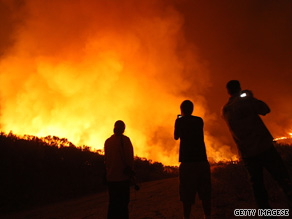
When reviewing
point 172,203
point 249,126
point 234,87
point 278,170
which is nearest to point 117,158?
point 249,126

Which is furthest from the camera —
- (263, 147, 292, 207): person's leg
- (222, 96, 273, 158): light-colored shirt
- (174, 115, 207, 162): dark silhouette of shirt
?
(174, 115, 207, 162): dark silhouette of shirt

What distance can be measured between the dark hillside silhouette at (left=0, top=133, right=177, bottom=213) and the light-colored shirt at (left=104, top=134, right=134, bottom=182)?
5543 mm

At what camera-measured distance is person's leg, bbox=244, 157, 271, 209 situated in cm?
301

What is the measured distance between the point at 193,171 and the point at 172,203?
2.87 m

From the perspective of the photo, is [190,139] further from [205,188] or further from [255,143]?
[255,143]

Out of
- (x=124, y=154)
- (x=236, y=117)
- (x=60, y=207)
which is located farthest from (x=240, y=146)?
(x=60, y=207)

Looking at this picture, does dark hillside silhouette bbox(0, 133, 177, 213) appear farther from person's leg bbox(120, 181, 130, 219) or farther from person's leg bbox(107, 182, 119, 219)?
person's leg bbox(120, 181, 130, 219)

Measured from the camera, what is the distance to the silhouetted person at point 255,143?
2.98 m

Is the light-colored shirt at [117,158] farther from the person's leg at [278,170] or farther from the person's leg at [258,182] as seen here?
the person's leg at [278,170]

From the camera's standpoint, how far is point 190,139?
12.0 ft

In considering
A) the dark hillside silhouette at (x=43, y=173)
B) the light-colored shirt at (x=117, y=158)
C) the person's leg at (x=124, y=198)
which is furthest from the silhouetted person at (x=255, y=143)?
the dark hillside silhouette at (x=43, y=173)

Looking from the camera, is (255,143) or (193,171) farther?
(193,171)

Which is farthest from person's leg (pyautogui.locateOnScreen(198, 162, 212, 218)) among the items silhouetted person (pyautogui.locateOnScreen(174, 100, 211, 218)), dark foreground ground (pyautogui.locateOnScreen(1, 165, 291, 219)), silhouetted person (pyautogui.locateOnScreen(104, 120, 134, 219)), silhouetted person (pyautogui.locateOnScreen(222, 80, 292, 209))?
silhouetted person (pyautogui.locateOnScreen(104, 120, 134, 219))

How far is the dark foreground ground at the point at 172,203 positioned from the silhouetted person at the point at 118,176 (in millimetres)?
1425
